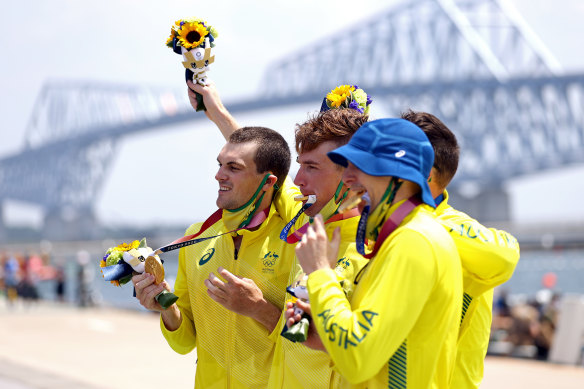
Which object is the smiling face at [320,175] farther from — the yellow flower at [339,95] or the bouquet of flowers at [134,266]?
the bouquet of flowers at [134,266]

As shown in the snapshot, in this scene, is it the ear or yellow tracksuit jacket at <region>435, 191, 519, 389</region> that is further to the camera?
the ear

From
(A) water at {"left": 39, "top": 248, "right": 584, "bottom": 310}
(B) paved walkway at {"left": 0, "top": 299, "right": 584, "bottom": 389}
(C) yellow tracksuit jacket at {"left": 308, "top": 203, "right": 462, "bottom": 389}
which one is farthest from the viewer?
(A) water at {"left": 39, "top": 248, "right": 584, "bottom": 310}

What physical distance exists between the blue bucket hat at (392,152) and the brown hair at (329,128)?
551mm

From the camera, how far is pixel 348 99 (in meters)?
2.88

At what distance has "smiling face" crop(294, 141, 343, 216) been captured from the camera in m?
2.64

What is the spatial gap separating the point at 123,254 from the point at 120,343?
357 inches

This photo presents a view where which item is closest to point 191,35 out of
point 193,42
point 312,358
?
point 193,42

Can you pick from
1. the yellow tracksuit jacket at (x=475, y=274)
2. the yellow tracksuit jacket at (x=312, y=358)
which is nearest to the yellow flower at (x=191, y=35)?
the yellow tracksuit jacket at (x=312, y=358)

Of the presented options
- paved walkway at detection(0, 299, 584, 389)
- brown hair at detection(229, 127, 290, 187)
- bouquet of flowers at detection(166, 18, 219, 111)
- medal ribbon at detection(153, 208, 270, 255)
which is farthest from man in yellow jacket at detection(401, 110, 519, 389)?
paved walkway at detection(0, 299, 584, 389)

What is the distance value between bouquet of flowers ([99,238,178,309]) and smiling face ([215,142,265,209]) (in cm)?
35

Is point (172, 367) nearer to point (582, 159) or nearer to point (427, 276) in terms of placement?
point (427, 276)

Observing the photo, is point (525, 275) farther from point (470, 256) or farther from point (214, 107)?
point (470, 256)

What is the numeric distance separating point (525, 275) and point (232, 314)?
75.6 m

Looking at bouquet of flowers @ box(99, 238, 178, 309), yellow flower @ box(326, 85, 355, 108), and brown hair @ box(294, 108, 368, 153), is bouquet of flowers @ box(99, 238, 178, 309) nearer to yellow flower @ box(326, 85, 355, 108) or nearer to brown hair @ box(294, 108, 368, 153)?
brown hair @ box(294, 108, 368, 153)
